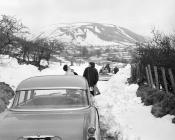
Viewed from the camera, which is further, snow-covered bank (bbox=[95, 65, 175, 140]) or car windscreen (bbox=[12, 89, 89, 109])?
snow-covered bank (bbox=[95, 65, 175, 140])

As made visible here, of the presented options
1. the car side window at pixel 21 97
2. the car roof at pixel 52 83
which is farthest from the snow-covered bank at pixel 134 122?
the car side window at pixel 21 97

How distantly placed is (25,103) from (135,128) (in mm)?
3134

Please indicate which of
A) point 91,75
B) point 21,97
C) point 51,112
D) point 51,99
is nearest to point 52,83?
point 51,99

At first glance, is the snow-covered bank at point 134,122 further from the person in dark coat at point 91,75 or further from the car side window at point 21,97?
the car side window at point 21,97

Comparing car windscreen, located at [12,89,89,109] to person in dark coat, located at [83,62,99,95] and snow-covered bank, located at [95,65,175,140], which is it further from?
person in dark coat, located at [83,62,99,95]

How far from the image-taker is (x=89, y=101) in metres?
6.83

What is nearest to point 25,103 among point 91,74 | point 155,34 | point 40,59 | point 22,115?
point 22,115

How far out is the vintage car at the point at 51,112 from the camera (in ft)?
17.3

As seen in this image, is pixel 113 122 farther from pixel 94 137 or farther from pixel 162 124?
pixel 94 137

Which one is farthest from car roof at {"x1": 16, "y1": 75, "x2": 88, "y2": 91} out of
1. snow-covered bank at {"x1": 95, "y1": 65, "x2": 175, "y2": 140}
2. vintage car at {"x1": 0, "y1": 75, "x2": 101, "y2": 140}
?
snow-covered bank at {"x1": 95, "y1": 65, "x2": 175, "y2": 140}

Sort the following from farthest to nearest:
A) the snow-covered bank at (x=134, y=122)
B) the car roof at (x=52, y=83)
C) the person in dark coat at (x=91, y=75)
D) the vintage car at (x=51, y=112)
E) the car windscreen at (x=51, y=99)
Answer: the person in dark coat at (x=91, y=75), the snow-covered bank at (x=134, y=122), the car roof at (x=52, y=83), the car windscreen at (x=51, y=99), the vintage car at (x=51, y=112)

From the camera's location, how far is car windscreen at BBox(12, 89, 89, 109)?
6.70 meters

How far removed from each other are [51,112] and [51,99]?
68 cm

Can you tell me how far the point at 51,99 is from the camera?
694 cm
